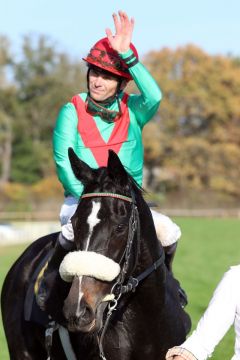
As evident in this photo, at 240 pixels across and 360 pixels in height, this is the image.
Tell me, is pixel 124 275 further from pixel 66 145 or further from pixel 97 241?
pixel 66 145

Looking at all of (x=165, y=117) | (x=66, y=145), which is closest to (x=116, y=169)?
(x=66, y=145)

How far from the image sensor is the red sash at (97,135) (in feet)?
17.1

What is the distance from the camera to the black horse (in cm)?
400

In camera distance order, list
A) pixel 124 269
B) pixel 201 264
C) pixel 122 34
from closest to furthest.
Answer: pixel 124 269
pixel 122 34
pixel 201 264

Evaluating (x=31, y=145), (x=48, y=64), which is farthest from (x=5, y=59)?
(x=31, y=145)

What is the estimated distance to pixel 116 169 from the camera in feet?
14.2

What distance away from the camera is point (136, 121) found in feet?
17.9

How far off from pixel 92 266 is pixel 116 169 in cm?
64

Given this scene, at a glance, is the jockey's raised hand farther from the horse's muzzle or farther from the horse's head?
the horse's muzzle

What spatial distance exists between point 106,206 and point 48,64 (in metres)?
65.5

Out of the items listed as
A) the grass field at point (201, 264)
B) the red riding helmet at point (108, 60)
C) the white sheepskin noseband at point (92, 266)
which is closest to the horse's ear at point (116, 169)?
the white sheepskin noseband at point (92, 266)

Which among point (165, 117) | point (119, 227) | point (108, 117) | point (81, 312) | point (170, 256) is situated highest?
point (108, 117)

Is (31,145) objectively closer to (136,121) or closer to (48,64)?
(48,64)

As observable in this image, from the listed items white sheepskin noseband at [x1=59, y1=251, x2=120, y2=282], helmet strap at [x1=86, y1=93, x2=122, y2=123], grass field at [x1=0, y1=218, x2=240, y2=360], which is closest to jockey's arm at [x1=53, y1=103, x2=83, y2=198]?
helmet strap at [x1=86, y1=93, x2=122, y2=123]
